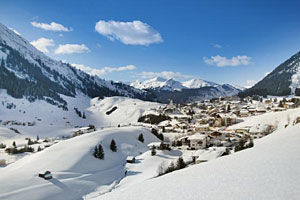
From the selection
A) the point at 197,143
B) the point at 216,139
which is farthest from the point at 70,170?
the point at 216,139

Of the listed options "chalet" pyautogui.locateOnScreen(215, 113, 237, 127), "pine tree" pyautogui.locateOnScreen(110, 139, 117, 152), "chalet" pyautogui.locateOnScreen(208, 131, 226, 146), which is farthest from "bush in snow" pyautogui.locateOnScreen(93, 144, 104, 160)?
"chalet" pyautogui.locateOnScreen(215, 113, 237, 127)

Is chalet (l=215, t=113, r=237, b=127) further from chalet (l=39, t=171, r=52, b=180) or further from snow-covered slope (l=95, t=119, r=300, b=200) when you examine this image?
snow-covered slope (l=95, t=119, r=300, b=200)

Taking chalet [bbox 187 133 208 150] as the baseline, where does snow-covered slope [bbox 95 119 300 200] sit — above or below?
above

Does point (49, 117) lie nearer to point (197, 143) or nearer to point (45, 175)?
point (45, 175)

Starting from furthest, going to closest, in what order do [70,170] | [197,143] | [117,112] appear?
[117,112], [197,143], [70,170]

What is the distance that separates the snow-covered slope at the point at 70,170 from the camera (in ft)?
70.0

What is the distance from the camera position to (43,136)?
68812 mm

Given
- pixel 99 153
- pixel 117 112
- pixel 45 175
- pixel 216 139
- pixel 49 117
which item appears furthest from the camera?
pixel 117 112

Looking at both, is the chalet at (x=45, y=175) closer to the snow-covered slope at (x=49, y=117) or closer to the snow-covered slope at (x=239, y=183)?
the snow-covered slope at (x=239, y=183)

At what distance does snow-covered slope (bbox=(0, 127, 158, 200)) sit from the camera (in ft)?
70.0

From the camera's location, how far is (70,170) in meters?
28.6

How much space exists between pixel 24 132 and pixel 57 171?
56.2m

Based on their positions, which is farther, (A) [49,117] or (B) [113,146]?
(A) [49,117]

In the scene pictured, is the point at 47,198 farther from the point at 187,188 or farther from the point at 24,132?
the point at 24,132
